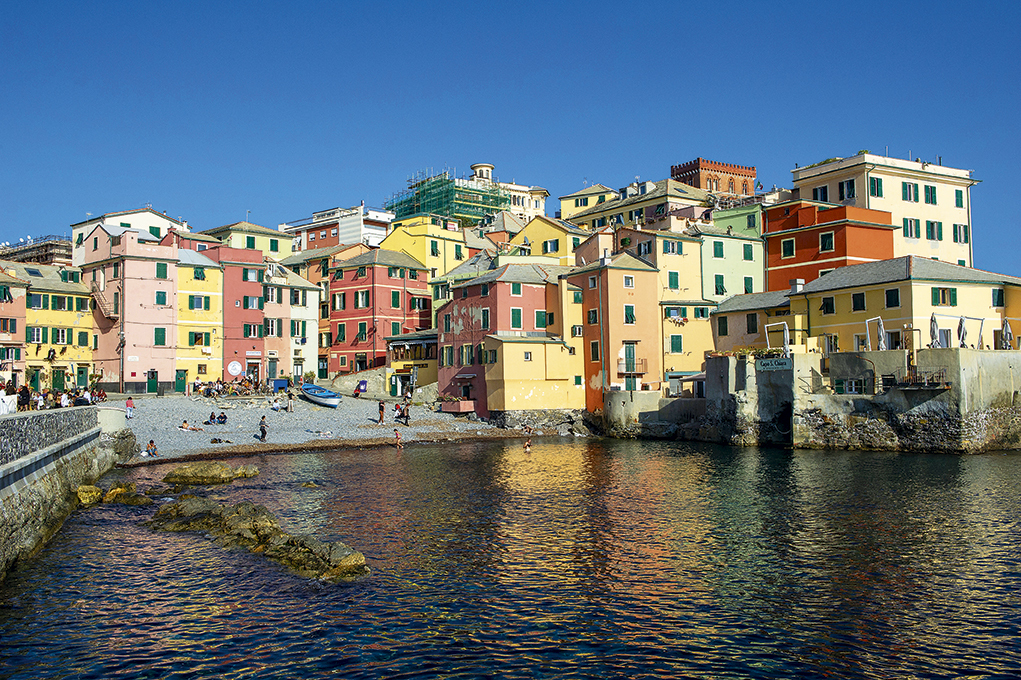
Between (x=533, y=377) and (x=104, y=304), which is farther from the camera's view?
(x=104, y=304)

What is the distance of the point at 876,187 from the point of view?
258ft

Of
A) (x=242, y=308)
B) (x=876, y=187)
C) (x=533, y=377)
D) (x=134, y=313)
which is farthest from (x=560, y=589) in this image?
(x=876, y=187)

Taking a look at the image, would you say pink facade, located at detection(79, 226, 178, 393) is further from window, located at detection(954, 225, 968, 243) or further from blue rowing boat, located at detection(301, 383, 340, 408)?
window, located at detection(954, 225, 968, 243)

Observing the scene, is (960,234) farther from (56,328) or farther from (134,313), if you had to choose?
(56,328)

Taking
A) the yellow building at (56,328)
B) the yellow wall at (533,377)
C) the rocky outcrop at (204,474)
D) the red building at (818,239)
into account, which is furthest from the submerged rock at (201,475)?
the red building at (818,239)

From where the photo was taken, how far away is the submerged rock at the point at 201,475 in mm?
45188

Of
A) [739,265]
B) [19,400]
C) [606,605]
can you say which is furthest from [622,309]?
[606,605]

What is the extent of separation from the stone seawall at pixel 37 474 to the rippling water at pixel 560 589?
37.4 inches

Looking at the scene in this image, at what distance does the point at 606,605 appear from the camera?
77.8ft

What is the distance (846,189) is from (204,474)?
209ft

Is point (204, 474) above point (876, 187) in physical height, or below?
below

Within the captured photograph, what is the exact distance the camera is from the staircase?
74938 millimetres

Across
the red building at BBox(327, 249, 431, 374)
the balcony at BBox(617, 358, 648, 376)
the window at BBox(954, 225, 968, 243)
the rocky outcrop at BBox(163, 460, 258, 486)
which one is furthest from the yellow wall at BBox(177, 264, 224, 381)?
the window at BBox(954, 225, 968, 243)

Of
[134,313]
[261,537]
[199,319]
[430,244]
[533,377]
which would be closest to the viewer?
[261,537]
